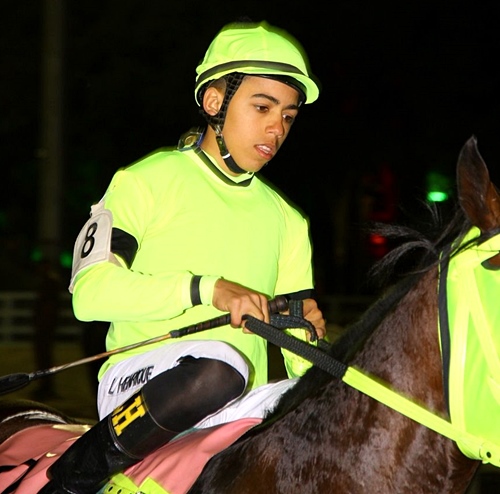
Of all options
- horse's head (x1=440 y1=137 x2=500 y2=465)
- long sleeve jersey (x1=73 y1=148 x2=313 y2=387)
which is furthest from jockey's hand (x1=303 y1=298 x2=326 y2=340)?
horse's head (x1=440 y1=137 x2=500 y2=465)

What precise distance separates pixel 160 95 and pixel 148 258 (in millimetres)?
16637

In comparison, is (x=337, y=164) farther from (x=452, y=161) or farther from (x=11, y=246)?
(x=11, y=246)

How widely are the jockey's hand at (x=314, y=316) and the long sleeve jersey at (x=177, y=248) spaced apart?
121 millimetres

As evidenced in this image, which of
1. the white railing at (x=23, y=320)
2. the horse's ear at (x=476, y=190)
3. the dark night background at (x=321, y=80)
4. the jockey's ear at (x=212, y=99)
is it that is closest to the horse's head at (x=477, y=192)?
the horse's ear at (x=476, y=190)

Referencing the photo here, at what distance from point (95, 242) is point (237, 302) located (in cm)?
48

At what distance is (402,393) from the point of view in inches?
98.7

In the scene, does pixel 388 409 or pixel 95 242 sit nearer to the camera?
pixel 388 409

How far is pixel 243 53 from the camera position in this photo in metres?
3.14

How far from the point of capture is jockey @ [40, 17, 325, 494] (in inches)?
110

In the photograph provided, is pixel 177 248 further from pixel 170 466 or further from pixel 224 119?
pixel 170 466

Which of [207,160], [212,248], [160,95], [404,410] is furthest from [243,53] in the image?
[160,95]

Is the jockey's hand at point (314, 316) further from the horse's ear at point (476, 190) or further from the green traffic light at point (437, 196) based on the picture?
the horse's ear at point (476, 190)

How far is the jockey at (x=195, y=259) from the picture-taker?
2791 mm

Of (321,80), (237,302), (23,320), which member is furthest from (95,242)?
(23,320)
